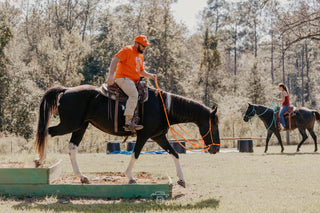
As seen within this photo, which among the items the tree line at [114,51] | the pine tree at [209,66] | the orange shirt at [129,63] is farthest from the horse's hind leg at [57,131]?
the pine tree at [209,66]

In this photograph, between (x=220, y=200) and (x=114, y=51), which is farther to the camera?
(x=114, y=51)

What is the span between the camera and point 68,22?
40.9 meters

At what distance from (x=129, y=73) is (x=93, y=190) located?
224 centimetres

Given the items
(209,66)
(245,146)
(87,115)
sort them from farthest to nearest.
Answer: (209,66)
(245,146)
(87,115)

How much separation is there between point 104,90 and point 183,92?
2757 centimetres

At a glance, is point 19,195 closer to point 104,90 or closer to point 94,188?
point 94,188

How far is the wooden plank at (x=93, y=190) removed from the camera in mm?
5914

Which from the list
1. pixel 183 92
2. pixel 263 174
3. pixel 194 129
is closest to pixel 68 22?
pixel 183 92

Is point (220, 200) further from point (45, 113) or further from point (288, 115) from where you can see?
point (288, 115)

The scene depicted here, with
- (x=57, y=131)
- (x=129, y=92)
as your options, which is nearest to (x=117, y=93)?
(x=129, y=92)

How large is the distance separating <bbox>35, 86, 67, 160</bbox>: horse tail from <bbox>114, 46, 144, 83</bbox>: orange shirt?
3.88 feet

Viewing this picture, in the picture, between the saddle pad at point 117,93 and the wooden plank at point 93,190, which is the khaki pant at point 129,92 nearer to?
the saddle pad at point 117,93

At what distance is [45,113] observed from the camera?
6.73 meters

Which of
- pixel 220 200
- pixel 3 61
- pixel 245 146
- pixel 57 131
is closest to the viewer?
pixel 220 200
